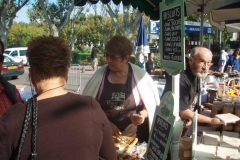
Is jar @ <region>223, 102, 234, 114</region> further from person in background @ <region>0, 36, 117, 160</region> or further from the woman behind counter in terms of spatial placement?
person in background @ <region>0, 36, 117, 160</region>

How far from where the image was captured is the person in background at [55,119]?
4.32 ft

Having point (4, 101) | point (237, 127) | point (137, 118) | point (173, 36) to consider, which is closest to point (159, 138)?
point (137, 118)

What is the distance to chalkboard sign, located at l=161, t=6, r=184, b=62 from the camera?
67.2 inches

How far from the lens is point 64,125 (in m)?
1.39

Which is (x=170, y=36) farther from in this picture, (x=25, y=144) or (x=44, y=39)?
(x=25, y=144)

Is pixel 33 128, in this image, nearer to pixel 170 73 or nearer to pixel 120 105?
pixel 170 73

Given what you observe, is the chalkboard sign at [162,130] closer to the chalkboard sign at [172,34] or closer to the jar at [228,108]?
the chalkboard sign at [172,34]

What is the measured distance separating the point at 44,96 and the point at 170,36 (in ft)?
2.95

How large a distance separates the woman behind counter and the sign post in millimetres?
634

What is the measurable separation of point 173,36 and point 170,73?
0.25 m

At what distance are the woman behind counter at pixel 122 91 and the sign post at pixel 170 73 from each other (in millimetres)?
634

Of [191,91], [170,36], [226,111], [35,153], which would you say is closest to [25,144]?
[35,153]

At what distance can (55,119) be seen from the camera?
4.52 ft

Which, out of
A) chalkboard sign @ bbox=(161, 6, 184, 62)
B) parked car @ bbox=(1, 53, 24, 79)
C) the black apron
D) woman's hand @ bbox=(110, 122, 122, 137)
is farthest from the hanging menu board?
parked car @ bbox=(1, 53, 24, 79)
